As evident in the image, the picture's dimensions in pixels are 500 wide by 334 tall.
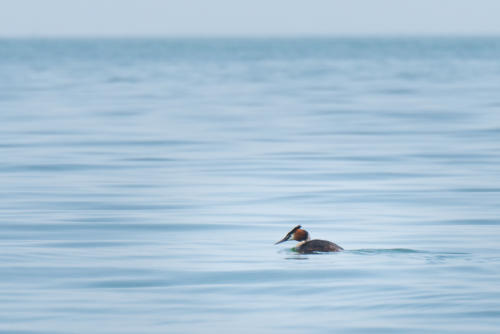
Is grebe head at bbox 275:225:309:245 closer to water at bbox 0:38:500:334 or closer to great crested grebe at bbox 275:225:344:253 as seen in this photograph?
great crested grebe at bbox 275:225:344:253

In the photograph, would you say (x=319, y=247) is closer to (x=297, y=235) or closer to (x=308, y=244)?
(x=308, y=244)

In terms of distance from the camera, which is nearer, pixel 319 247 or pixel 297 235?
pixel 319 247

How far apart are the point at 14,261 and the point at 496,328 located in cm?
489

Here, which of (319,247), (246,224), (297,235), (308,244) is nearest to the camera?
(319,247)

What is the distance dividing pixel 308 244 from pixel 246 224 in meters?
2.06

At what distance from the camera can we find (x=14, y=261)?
11.5 m

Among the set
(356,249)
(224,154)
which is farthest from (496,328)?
(224,154)

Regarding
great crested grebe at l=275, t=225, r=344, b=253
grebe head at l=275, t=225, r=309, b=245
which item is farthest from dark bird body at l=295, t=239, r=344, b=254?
grebe head at l=275, t=225, r=309, b=245

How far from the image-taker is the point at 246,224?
544 inches

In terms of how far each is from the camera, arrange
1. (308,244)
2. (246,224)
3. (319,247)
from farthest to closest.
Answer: (246,224), (308,244), (319,247)


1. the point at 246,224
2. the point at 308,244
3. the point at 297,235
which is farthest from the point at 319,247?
the point at 246,224

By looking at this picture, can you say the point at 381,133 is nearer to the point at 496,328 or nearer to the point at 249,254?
the point at 249,254

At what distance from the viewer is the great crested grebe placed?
1168cm

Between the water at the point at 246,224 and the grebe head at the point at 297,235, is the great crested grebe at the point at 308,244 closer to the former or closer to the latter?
the grebe head at the point at 297,235
